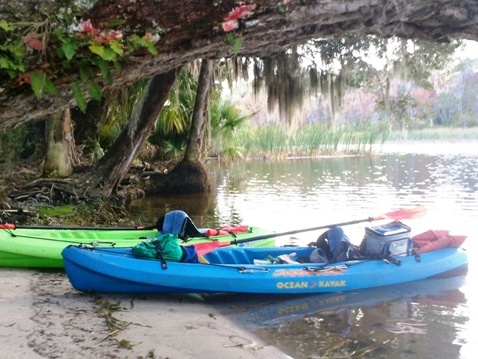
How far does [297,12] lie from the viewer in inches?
175

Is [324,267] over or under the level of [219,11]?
under

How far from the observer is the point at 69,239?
733 centimetres

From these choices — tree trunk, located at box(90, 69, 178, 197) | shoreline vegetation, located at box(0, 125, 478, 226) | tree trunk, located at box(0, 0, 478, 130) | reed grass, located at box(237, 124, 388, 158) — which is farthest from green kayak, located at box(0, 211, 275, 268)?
reed grass, located at box(237, 124, 388, 158)

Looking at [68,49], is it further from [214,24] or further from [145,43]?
[214,24]

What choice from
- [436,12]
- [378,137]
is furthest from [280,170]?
[436,12]

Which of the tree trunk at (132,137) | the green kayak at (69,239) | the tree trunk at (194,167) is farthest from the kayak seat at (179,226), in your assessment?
the tree trunk at (194,167)

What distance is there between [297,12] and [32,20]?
1914 millimetres

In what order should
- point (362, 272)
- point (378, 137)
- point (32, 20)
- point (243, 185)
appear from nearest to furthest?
point (32, 20), point (362, 272), point (243, 185), point (378, 137)

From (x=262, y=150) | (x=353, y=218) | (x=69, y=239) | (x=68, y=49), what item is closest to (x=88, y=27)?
(x=68, y=49)

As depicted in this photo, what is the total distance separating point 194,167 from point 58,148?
4.82 meters

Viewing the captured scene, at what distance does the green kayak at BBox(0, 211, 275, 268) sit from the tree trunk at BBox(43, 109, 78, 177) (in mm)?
3986

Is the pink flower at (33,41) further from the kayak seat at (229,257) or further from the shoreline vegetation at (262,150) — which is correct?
the shoreline vegetation at (262,150)

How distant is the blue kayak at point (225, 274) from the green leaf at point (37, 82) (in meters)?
2.19

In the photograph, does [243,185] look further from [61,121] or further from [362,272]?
[362,272]
